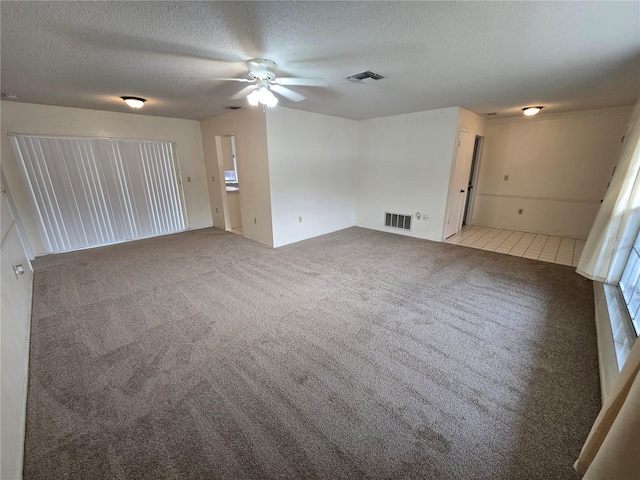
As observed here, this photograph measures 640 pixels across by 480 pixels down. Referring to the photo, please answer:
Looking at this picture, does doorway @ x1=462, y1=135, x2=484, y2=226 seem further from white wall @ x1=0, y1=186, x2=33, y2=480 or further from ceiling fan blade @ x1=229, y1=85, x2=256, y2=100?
white wall @ x1=0, y1=186, x2=33, y2=480

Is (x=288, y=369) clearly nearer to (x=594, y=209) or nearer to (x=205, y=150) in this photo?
(x=205, y=150)

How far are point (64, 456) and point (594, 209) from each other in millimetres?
7354

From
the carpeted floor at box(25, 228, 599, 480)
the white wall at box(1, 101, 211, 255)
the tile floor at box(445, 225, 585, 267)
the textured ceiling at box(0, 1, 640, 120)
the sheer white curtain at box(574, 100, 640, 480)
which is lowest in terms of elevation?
the carpeted floor at box(25, 228, 599, 480)

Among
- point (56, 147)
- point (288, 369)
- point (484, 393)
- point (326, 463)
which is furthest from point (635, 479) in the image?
point (56, 147)

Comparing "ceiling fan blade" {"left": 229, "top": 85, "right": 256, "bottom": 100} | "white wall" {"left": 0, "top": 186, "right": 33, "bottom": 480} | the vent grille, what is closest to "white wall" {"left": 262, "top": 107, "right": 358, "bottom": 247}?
"ceiling fan blade" {"left": 229, "top": 85, "right": 256, "bottom": 100}

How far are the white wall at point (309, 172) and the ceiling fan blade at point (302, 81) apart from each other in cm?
126

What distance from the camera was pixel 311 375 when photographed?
6.04ft

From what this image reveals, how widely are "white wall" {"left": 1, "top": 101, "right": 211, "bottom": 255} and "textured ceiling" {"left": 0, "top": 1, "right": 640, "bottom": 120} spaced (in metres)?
0.77

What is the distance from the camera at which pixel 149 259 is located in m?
4.03

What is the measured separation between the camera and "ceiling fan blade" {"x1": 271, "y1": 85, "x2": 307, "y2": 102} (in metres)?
3.01

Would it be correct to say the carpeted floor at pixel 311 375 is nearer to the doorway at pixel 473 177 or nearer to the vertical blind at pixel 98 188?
the vertical blind at pixel 98 188

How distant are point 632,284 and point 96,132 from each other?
716 cm

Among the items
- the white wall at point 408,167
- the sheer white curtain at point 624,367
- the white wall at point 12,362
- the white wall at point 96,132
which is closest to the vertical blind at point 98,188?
the white wall at point 96,132

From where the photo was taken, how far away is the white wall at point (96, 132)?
3.72m
